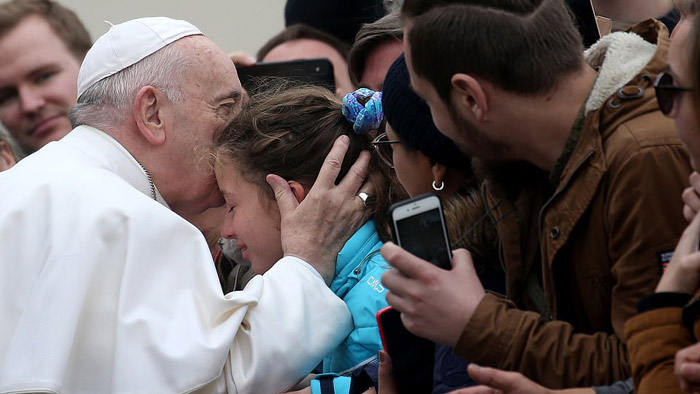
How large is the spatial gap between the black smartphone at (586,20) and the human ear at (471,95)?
3.80 ft

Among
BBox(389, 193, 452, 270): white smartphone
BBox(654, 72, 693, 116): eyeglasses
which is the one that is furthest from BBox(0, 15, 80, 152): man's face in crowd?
BBox(654, 72, 693, 116): eyeglasses

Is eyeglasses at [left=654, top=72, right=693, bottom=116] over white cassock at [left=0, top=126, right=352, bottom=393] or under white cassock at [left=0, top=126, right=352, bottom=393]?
over

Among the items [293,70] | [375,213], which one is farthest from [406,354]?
[293,70]

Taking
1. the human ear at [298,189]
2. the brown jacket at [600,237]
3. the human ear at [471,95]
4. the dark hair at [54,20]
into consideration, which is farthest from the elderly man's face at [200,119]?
the dark hair at [54,20]

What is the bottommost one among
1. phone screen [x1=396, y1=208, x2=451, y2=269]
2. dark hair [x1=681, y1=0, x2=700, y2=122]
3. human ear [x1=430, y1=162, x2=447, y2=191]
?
human ear [x1=430, y1=162, x2=447, y2=191]

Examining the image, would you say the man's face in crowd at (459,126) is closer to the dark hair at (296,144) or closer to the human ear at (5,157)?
the dark hair at (296,144)

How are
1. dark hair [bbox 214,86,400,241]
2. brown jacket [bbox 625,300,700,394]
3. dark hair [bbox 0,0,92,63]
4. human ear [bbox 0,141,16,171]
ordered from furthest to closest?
dark hair [bbox 0,0,92,63] → human ear [bbox 0,141,16,171] → dark hair [bbox 214,86,400,241] → brown jacket [bbox 625,300,700,394]

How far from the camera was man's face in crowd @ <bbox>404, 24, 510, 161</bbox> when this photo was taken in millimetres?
2705

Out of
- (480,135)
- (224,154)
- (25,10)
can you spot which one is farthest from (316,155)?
(25,10)

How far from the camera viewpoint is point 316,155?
12.9ft

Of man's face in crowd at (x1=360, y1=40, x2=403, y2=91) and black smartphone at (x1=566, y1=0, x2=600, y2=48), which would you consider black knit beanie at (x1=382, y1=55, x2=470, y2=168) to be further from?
man's face in crowd at (x1=360, y1=40, x2=403, y2=91)

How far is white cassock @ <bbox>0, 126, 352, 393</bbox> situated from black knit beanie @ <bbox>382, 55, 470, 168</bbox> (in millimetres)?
736

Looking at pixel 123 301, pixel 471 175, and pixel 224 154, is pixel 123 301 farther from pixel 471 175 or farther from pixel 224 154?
pixel 471 175

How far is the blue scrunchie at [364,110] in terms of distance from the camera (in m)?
3.78
